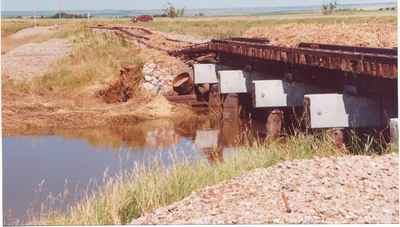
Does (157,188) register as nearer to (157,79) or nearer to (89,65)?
(157,79)

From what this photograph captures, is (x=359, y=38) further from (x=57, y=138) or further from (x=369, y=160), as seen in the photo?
(x=369, y=160)

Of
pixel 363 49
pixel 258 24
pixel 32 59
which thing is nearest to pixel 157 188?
pixel 363 49

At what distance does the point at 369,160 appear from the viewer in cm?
857

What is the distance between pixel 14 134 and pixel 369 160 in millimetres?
13528

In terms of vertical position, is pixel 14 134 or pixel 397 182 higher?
pixel 397 182

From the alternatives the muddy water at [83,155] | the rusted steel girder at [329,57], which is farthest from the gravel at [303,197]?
the rusted steel girder at [329,57]

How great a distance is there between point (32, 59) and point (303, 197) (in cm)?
2551

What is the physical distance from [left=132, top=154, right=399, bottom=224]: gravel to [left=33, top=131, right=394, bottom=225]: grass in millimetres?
676

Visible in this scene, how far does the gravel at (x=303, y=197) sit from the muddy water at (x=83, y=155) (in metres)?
2.54

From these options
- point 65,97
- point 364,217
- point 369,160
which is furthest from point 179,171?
point 65,97

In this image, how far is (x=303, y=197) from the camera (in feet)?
24.7

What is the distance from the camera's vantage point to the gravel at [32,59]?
1117 inches

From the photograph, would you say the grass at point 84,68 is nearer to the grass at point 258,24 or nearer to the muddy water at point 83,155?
the muddy water at point 83,155

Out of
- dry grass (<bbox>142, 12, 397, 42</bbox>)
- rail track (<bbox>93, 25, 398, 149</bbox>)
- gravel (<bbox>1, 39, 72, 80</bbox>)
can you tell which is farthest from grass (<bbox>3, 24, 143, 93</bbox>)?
dry grass (<bbox>142, 12, 397, 42</bbox>)
